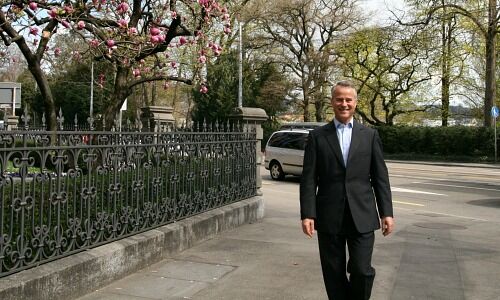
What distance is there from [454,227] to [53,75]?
42.5m

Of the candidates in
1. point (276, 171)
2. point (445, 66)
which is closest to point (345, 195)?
point (276, 171)

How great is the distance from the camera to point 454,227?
961 cm

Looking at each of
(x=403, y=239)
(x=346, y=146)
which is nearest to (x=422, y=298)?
(x=346, y=146)

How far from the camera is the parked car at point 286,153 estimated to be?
17.9 meters

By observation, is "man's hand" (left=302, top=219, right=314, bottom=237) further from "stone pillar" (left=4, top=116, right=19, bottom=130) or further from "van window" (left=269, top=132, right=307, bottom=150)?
"van window" (left=269, top=132, right=307, bottom=150)

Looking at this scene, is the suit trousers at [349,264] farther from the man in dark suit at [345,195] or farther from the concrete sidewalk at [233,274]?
the concrete sidewalk at [233,274]

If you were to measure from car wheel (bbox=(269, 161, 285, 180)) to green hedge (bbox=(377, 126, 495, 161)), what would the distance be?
18.4m

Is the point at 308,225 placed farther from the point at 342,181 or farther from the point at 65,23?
the point at 65,23

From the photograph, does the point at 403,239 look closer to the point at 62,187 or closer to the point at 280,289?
the point at 280,289

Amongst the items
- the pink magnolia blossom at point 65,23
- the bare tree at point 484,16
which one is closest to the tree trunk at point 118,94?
the pink magnolia blossom at point 65,23

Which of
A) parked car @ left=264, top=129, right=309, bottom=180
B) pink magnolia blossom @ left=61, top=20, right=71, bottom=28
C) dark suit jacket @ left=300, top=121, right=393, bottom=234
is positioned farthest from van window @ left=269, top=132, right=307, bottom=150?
dark suit jacket @ left=300, top=121, right=393, bottom=234

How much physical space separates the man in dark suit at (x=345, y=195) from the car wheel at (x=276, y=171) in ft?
48.0

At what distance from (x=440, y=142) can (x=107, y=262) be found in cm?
3282

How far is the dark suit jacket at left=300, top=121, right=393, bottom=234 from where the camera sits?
3922mm
